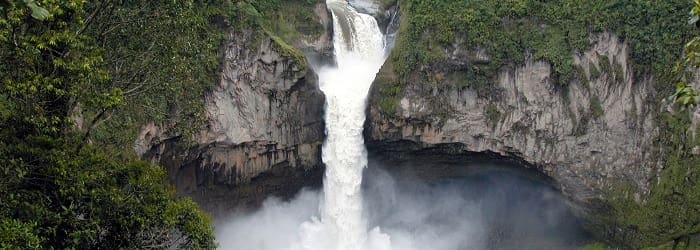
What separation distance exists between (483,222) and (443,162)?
3544mm

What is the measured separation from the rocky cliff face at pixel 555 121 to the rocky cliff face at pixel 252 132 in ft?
10.5

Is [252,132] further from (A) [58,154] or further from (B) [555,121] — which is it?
(A) [58,154]

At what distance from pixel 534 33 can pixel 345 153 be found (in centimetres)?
940

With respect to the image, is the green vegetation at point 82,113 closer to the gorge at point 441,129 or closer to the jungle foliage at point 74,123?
the jungle foliage at point 74,123

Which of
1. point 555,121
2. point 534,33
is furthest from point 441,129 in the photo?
point 534,33

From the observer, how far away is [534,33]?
2567 cm

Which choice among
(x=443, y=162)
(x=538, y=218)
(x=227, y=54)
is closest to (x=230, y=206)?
(x=227, y=54)

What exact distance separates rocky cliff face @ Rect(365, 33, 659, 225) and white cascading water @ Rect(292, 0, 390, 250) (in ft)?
3.56

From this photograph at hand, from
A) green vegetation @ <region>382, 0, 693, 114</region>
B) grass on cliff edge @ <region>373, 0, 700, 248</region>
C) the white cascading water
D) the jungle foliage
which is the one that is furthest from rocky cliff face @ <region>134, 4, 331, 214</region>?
the jungle foliage

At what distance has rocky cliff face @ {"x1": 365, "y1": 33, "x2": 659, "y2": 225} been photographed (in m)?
25.0

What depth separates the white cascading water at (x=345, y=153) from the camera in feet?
87.6

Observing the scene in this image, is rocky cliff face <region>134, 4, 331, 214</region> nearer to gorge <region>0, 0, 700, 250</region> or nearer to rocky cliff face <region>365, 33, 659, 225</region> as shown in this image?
gorge <region>0, 0, 700, 250</region>

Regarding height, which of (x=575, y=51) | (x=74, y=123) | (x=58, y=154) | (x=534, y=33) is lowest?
(x=58, y=154)

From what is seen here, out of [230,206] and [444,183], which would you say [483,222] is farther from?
[230,206]
